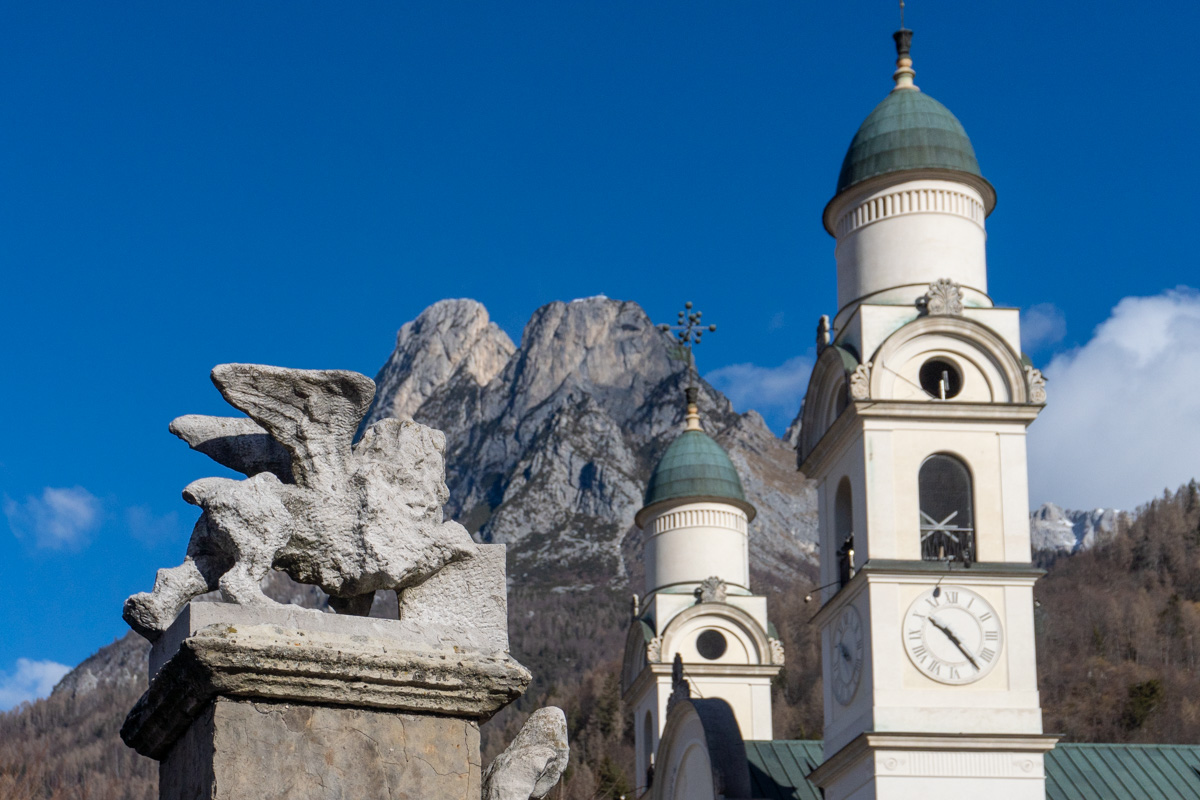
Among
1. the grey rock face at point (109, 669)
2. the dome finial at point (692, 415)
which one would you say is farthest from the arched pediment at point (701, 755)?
the grey rock face at point (109, 669)

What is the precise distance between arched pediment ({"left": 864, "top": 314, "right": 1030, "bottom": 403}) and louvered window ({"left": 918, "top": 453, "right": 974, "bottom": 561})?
3.34 ft

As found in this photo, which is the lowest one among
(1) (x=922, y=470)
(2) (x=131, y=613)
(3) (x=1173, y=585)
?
(2) (x=131, y=613)

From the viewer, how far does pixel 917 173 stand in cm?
2786

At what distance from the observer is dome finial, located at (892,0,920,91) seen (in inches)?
1184

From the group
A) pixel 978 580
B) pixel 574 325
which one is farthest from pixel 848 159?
pixel 574 325

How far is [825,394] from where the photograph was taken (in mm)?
28594

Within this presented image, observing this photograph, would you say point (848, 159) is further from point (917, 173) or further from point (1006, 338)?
point (1006, 338)

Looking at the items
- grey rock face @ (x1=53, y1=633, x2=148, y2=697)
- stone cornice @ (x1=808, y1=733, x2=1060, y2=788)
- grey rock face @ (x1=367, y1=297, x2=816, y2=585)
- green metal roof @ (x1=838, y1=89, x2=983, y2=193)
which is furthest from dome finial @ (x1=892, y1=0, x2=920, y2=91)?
grey rock face @ (x1=367, y1=297, x2=816, y2=585)

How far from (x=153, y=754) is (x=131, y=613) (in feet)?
1.61

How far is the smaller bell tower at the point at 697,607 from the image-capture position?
38094mm

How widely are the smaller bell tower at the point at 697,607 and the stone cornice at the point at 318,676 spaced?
32296 millimetres

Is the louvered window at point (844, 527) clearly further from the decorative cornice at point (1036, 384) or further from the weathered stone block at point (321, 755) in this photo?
the weathered stone block at point (321, 755)

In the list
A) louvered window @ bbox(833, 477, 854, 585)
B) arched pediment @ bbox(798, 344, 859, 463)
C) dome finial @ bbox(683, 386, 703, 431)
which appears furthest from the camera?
dome finial @ bbox(683, 386, 703, 431)

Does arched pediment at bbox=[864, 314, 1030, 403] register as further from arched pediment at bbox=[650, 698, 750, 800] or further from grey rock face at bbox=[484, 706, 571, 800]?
grey rock face at bbox=[484, 706, 571, 800]
